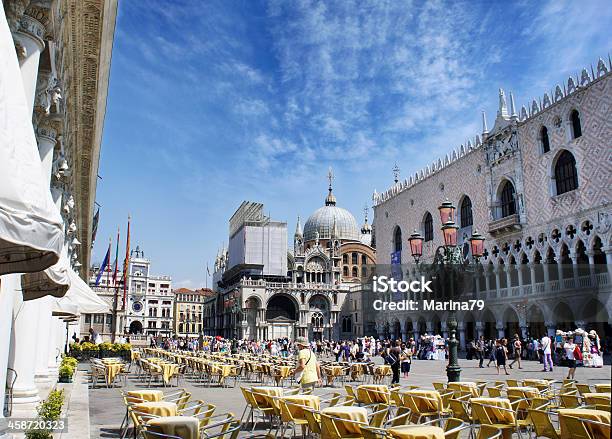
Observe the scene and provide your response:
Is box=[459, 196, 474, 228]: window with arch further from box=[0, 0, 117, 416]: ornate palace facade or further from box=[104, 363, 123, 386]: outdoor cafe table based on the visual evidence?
box=[0, 0, 117, 416]: ornate palace facade

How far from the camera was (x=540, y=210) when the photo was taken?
2828 centimetres

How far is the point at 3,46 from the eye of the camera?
2744 mm

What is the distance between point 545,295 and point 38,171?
92.4 feet

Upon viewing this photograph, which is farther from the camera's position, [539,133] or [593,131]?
[539,133]

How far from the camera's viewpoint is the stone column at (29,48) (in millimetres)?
5043

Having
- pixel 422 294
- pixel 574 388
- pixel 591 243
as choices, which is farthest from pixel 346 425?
pixel 422 294

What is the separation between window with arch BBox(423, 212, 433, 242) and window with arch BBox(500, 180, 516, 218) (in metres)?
7.55

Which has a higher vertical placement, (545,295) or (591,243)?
(591,243)

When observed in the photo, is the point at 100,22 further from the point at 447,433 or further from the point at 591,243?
the point at 591,243

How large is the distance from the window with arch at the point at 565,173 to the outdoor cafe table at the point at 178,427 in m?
25.8

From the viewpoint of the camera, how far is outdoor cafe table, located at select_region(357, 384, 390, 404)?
25.1 ft

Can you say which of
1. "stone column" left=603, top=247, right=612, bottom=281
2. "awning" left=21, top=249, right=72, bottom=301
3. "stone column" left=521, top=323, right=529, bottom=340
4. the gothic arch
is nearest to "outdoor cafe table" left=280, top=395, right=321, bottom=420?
"awning" left=21, top=249, right=72, bottom=301

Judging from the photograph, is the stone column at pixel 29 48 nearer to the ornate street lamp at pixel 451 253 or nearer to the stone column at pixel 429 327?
the ornate street lamp at pixel 451 253

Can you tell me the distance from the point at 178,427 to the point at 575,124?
26.6 meters
